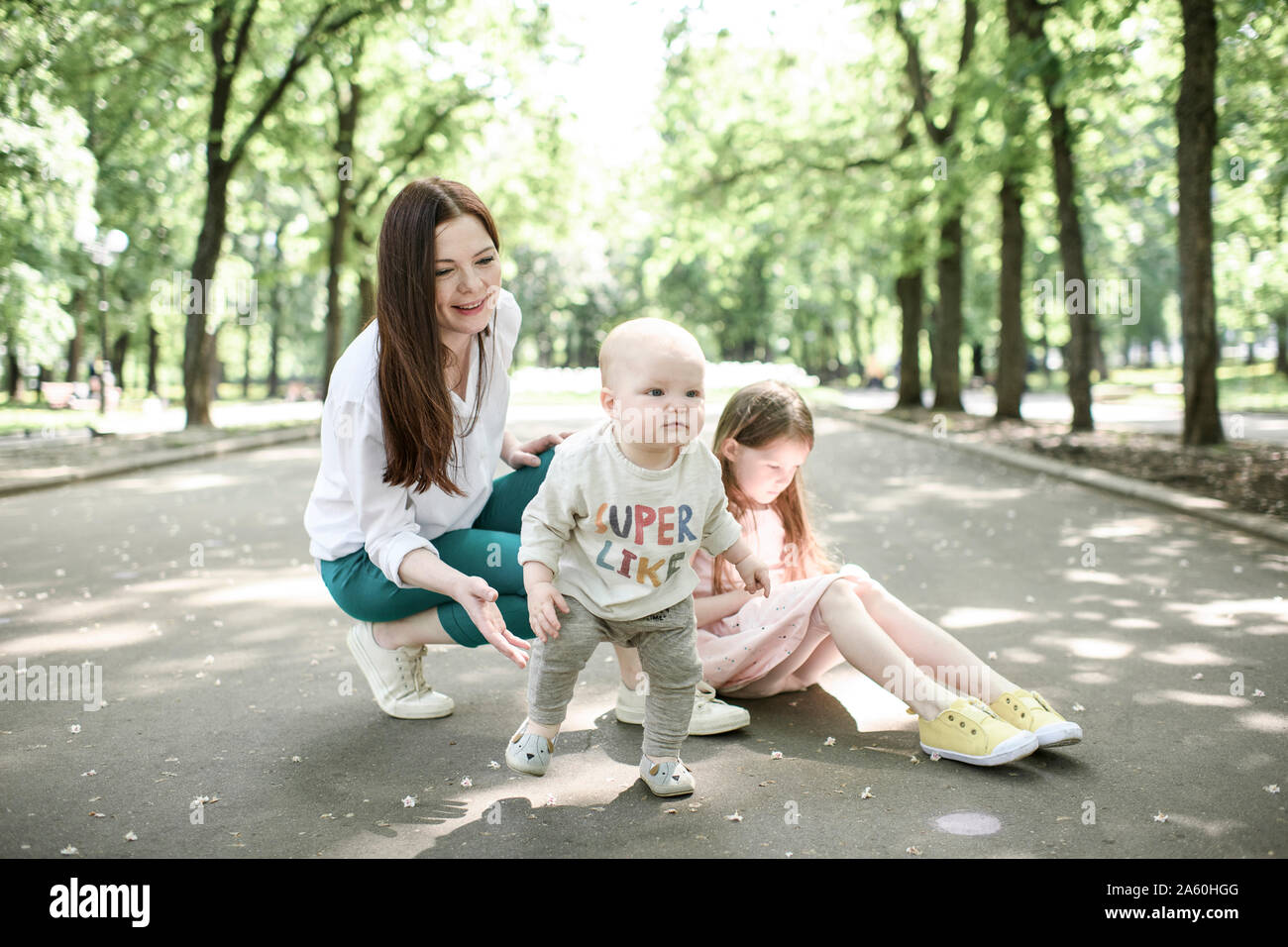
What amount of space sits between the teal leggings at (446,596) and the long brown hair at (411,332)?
1.10ft

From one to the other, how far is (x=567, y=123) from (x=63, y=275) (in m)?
16.1

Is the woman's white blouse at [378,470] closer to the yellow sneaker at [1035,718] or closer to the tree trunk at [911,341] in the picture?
the yellow sneaker at [1035,718]

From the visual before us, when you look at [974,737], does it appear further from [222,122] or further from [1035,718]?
[222,122]

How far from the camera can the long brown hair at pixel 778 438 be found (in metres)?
4.19

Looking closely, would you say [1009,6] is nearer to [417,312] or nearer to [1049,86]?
[1049,86]

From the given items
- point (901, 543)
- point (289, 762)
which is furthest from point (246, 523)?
point (289, 762)

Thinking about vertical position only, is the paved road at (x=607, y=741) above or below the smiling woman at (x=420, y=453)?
below

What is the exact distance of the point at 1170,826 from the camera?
3172mm

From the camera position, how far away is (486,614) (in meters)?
3.27

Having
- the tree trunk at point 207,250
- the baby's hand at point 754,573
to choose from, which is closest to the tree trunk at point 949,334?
the tree trunk at point 207,250

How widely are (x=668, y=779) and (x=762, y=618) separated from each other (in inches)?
36.4

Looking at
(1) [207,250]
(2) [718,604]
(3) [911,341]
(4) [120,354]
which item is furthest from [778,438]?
(4) [120,354]
